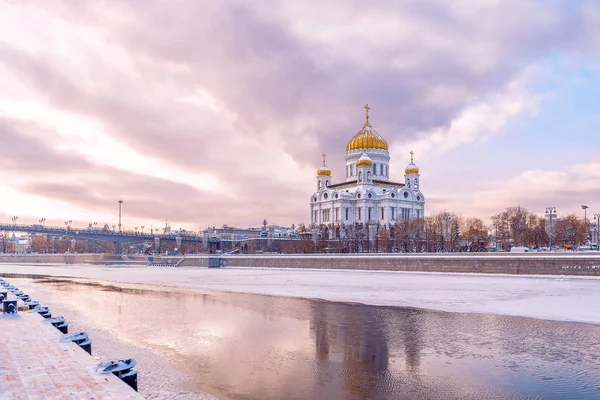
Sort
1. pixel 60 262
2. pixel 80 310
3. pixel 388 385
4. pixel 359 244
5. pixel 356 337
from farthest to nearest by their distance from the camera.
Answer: pixel 60 262 → pixel 359 244 → pixel 80 310 → pixel 356 337 → pixel 388 385

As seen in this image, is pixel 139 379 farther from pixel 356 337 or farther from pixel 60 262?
pixel 60 262

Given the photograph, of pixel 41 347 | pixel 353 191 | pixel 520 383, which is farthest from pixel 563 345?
pixel 353 191

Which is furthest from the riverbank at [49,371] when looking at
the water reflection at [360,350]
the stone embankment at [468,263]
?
the stone embankment at [468,263]

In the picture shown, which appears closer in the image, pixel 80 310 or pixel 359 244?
pixel 80 310

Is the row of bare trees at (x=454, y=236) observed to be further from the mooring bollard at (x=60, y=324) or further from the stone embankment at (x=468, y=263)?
the mooring bollard at (x=60, y=324)

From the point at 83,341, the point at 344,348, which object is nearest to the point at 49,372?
the point at 83,341

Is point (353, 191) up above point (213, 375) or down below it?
above

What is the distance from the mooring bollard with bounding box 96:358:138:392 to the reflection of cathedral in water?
3.46m

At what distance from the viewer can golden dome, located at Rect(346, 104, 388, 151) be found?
118688mm

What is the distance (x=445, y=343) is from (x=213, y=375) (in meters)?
6.22

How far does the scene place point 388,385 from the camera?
9.80m

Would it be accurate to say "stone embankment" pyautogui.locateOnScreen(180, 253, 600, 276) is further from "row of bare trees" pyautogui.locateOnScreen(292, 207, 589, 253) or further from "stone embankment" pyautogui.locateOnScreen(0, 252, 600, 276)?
"row of bare trees" pyautogui.locateOnScreen(292, 207, 589, 253)

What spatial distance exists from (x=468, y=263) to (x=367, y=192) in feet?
229

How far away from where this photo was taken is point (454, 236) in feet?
276
